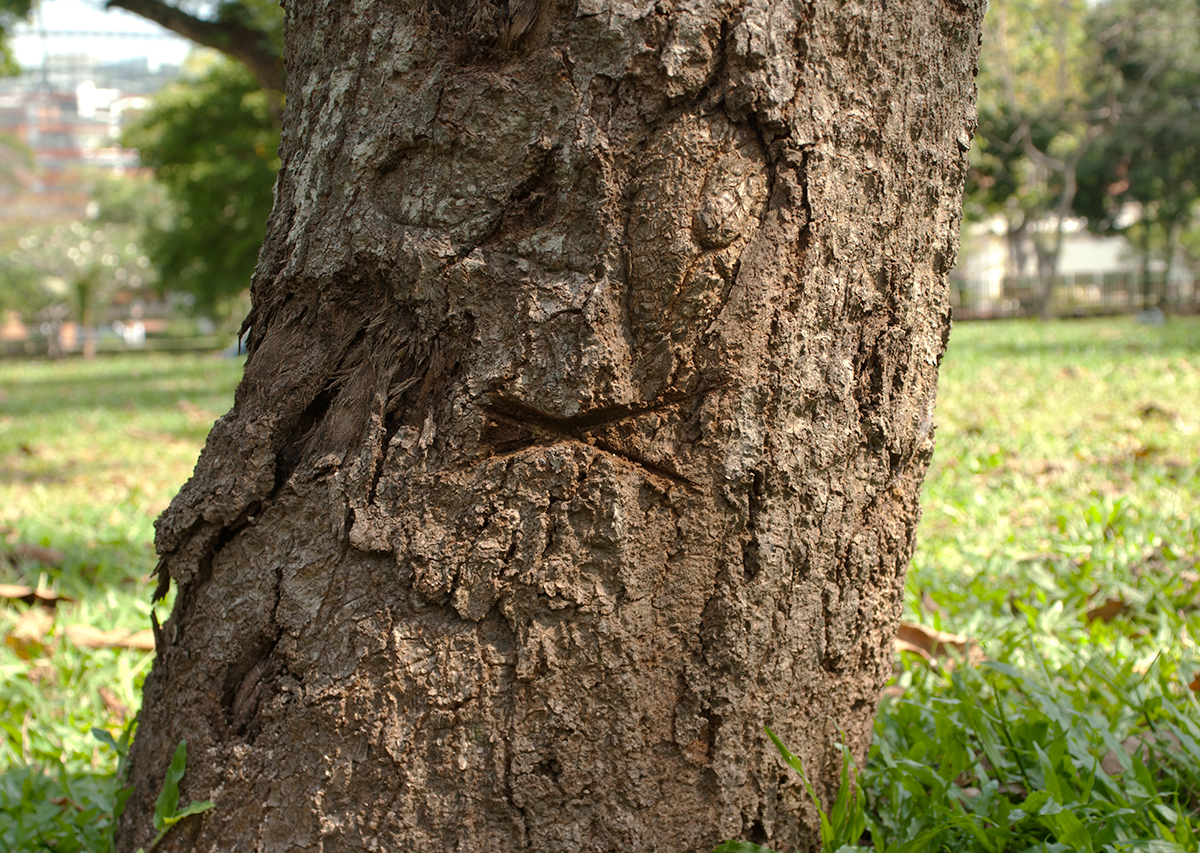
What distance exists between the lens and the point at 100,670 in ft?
7.53

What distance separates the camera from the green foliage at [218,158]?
57.1 ft

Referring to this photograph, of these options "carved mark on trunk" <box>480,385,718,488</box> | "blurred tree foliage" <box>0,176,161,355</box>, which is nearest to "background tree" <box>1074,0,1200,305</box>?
"carved mark on trunk" <box>480,385,718,488</box>

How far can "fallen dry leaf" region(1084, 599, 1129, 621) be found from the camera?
234 centimetres

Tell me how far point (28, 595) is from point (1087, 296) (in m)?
33.8

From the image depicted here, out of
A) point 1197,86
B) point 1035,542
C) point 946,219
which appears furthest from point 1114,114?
point 946,219

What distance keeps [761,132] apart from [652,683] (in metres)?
0.68

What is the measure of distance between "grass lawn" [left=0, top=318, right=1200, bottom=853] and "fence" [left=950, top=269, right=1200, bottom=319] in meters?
22.1

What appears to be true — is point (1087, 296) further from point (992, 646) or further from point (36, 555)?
point (36, 555)

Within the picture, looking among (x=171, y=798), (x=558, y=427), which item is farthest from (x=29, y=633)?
(x=558, y=427)

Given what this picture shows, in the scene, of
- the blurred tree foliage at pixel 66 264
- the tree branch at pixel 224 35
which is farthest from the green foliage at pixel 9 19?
the blurred tree foliage at pixel 66 264

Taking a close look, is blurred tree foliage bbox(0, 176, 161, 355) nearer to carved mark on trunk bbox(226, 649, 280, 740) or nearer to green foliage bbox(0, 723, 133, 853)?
green foliage bbox(0, 723, 133, 853)

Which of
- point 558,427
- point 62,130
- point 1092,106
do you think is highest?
point 62,130

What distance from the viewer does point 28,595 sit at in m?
2.76

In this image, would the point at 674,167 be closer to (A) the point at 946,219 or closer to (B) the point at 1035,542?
(A) the point at 946,219
